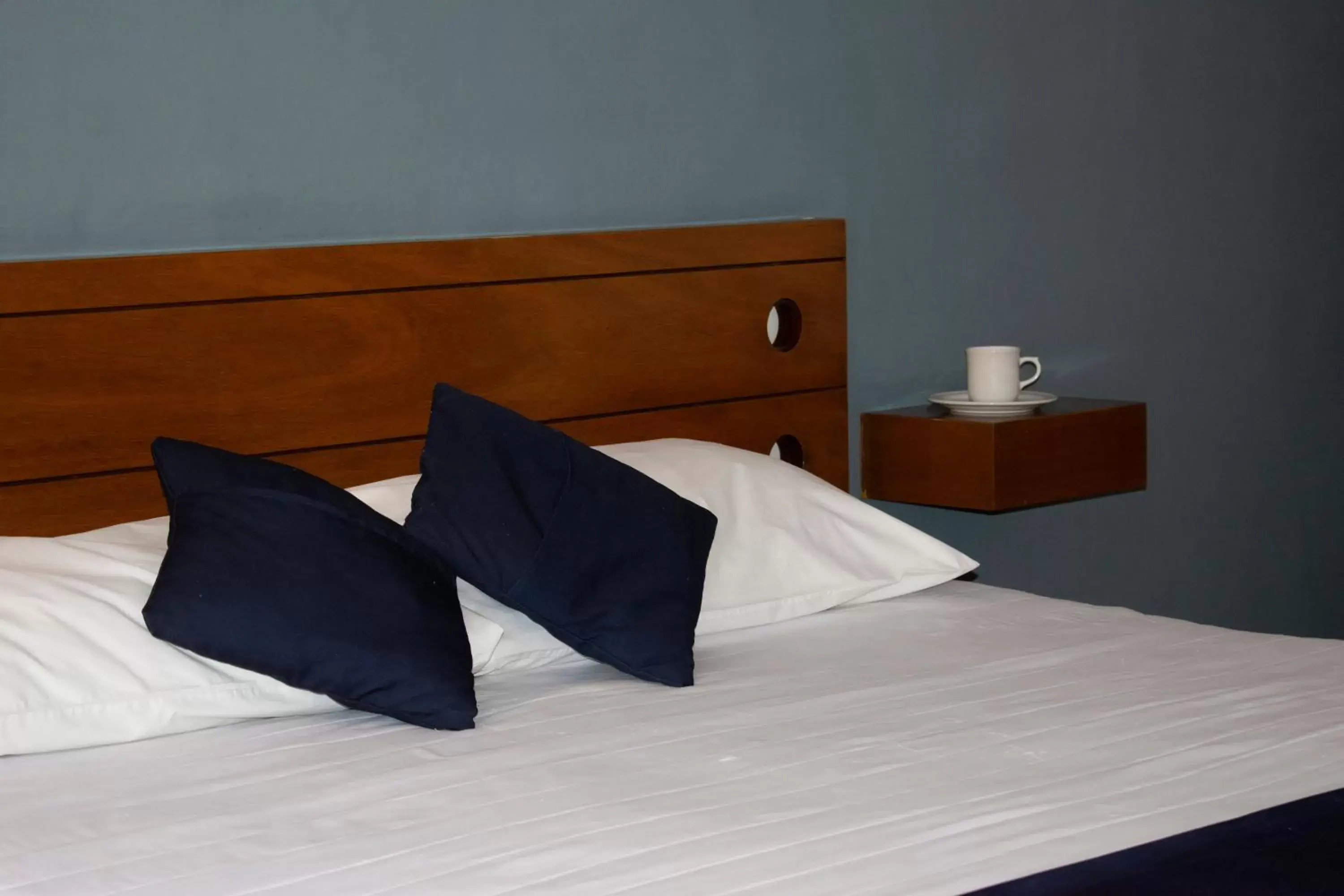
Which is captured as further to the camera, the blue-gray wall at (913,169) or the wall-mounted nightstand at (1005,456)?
the wall-mounted nightstand at (1005,456)

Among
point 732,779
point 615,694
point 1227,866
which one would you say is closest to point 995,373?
point 615,694

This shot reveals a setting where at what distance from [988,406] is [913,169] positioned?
470 mm

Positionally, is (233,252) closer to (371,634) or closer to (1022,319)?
(371,634)

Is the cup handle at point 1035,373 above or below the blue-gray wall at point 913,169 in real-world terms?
below

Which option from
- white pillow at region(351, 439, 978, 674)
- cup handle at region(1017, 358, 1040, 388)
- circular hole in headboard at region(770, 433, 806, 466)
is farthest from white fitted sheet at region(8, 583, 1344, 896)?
cup handle at region(1017, 358, 1040, 388)

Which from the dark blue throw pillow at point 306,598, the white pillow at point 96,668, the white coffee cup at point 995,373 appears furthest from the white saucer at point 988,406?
the white pillow at point 96,668

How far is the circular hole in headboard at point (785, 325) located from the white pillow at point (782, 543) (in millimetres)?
457

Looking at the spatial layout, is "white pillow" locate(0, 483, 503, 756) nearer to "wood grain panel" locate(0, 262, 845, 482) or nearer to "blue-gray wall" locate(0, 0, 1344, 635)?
"wood grain panel" locate(0, 262, 845, 482)

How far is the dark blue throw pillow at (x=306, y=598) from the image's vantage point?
1626mm

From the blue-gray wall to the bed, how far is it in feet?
0.39

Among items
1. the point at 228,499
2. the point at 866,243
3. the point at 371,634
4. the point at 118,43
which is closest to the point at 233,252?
the point at 118,43

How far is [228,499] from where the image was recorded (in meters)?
1.72

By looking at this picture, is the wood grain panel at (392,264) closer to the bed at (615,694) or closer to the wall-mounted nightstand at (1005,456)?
the bed at (615,694)

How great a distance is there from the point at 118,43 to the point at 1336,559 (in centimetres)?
284
